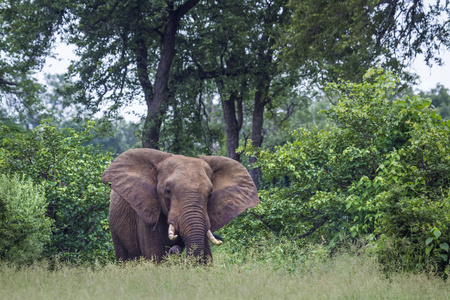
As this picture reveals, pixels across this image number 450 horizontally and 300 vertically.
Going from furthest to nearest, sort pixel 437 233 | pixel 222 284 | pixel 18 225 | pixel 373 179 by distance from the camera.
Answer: pixel 373 179, pixel 18 225, pixel 437 233, pixel 222 284

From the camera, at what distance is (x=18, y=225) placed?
8.90m

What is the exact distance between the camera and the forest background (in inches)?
357

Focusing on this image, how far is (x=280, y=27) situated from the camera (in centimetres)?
2120

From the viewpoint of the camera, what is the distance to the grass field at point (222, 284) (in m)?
5.70

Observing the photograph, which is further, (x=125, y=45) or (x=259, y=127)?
(x=259, y=127)

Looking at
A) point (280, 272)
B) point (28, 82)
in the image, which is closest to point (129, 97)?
point (28, 82)

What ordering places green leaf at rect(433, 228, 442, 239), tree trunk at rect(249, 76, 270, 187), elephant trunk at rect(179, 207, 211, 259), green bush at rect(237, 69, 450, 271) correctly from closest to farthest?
green leaf at rect(433, 228, 442, 239) → elephant trunk at rect(179, 207, 211, 259) → green bush at rect(237, 69, 450, 271) → tree trunk at rect(249, 76, 270, 187)

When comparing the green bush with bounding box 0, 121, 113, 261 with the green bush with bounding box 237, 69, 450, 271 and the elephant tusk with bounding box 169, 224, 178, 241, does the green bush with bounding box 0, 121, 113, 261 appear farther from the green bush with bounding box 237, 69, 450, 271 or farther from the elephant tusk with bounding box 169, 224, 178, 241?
the elephant tusk with bounding box 169, 224, 178, 241

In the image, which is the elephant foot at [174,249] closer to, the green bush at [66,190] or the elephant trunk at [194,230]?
the elephant trunk at [194,230]

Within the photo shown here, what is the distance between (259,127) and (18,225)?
15.6 m

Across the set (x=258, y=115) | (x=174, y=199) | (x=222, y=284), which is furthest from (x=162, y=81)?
(x=222, y=284)

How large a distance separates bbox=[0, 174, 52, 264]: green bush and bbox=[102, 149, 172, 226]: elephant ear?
5.17ft

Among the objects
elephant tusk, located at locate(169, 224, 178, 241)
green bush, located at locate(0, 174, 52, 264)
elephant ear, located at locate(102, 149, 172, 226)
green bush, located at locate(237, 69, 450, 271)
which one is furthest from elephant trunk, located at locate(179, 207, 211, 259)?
green bush, located at locate(0, 174, 52, 264)

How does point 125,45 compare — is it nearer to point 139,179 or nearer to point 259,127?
point 259,127
